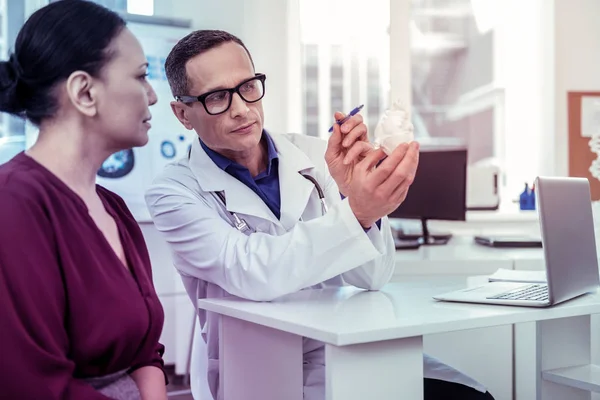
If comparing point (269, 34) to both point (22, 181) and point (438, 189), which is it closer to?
point (438, 189)

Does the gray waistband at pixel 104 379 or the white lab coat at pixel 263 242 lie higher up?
the white lab coat at pixel 263 242

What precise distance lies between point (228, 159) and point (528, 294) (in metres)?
0.82

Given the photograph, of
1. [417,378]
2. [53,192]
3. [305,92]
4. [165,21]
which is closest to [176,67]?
[53,192]

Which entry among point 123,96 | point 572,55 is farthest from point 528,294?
point 572,55

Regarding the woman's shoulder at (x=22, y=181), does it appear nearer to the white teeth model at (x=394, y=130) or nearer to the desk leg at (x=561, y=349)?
the white teeth model at (x=394, y=130)

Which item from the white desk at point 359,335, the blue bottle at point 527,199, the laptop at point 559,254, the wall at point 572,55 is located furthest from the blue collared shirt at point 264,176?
the wall at point 572,55

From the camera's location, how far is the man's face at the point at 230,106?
1758mm

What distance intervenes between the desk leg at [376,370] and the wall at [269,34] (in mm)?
2328

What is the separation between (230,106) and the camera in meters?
1.75

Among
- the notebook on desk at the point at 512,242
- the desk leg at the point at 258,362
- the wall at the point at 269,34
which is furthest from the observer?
the wall at the point at 269,34

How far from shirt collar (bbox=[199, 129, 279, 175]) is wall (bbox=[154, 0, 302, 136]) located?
1536 millimetres

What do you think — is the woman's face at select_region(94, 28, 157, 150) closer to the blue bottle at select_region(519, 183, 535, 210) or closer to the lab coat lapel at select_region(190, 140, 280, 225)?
the lab coat lapel at select_region(190, 140, 280, 225)

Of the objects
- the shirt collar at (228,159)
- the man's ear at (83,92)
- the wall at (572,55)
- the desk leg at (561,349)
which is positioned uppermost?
the wall at (572,55)

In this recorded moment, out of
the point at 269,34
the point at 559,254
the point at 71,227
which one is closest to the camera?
the point at 71,227
